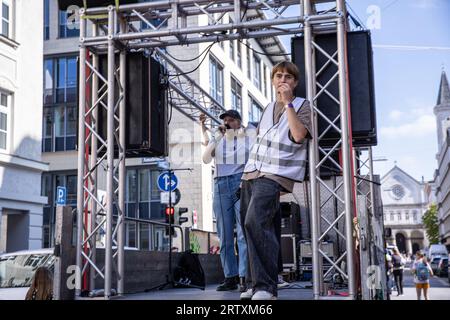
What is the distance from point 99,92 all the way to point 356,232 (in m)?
2.87

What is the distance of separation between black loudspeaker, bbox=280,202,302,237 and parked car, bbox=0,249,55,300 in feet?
10.2

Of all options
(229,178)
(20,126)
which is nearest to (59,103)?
(20,126)

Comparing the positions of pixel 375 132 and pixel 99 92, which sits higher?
pixel 99 92

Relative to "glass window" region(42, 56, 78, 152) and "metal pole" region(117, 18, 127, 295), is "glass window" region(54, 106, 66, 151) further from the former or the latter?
"metal pole" region(117, 18, 127, 295)

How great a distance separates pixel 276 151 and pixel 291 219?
15.8ft

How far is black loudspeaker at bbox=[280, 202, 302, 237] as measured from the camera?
7.91 metres

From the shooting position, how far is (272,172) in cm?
348

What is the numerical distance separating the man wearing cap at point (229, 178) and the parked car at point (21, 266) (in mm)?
2566

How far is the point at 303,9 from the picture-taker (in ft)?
16.6

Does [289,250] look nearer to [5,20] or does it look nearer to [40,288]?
[40,288]

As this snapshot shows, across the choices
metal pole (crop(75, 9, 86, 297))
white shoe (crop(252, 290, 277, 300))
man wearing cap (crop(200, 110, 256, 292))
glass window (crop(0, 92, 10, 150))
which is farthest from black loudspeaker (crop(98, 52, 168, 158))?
glass window (crop(0, 92, 10, 150))

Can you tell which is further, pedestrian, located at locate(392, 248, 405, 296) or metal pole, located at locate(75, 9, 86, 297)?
pedestrian, located at locate(392, 248, 405, 296)
